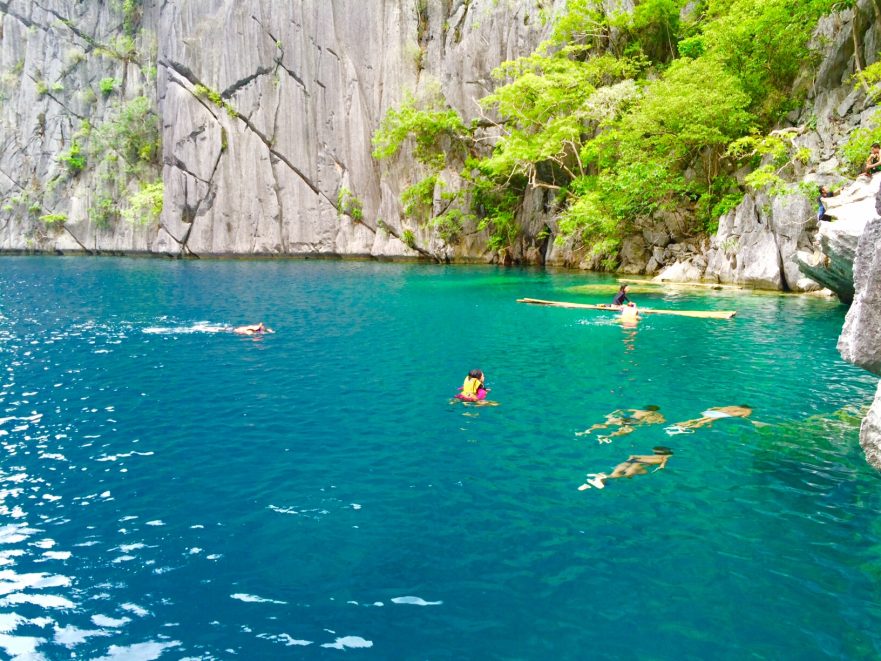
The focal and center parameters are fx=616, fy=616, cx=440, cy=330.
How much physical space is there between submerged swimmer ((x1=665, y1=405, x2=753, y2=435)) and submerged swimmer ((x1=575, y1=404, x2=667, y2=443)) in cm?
40

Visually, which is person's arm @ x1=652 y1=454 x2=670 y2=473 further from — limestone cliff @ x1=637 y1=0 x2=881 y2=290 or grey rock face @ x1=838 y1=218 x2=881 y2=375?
limestone cliff @ x1=637 y1=0 x2=881 y2=290

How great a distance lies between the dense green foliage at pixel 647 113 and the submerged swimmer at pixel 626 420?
19288mm

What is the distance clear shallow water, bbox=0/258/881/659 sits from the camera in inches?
236

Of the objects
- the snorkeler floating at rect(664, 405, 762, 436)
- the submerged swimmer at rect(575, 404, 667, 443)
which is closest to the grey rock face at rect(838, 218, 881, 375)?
the snorkeler floating at rect(664, 405, 762, 436)

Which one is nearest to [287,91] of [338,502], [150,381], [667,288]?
[667,288]

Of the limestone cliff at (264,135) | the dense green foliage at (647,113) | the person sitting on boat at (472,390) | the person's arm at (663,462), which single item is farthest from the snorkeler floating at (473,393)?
the limestone cliff at (264,135)

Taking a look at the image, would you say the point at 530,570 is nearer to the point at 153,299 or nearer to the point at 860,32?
the point at 153,299

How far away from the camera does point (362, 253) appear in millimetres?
63812

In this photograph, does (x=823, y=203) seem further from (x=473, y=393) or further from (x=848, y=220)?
(x=473, y=393)

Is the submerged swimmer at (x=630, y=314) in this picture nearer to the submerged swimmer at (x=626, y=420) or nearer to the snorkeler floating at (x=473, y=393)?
the submerged swimmer at (x=626, y=420)

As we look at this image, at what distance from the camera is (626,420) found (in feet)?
40.1

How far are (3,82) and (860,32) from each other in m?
88.2

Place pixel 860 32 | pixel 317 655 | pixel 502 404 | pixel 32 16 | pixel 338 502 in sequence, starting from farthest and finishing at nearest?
pixel 32 16, pixel 860 32, pixel 502 404, pixel 338 502, pixel 317 655

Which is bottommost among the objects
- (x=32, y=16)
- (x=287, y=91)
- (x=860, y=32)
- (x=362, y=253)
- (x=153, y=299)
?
(x=153, y=299)
